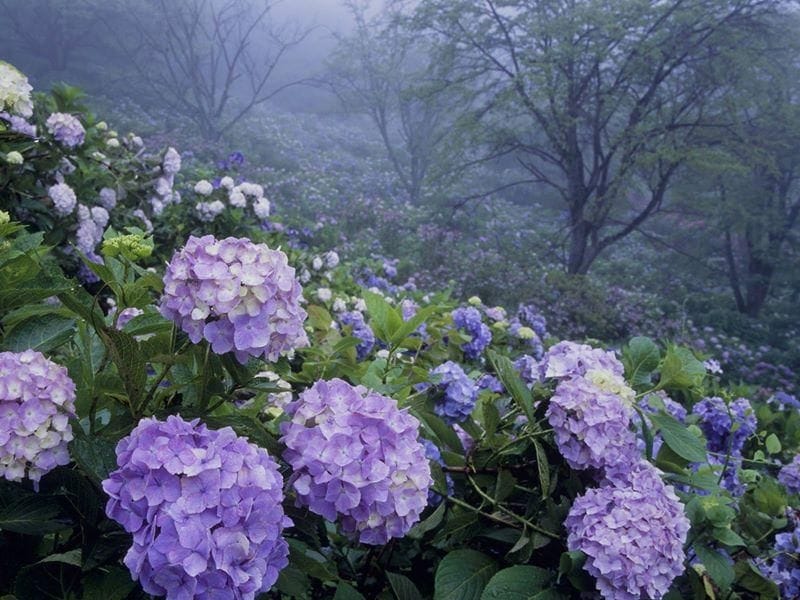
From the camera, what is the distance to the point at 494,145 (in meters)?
7.84

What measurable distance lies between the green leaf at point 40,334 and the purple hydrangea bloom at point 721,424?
1243 mm

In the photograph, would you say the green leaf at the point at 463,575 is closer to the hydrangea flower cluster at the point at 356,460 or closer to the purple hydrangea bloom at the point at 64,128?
the hydrangea flower cluster at the point at 356,460

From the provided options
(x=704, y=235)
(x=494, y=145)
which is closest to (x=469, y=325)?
(x=494, y=145)

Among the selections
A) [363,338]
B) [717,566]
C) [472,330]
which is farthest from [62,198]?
[717,566]

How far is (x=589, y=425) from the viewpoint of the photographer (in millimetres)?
725

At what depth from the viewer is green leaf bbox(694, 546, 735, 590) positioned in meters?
0.76

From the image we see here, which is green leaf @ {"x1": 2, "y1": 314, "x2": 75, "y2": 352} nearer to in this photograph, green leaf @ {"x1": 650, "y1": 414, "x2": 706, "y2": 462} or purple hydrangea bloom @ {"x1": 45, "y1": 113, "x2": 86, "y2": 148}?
green leaf @ {"x1": 650, "y1": 414, "x2": 706, "y2": 462}

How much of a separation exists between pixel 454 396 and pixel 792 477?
0.85m

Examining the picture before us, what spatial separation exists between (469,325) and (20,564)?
3.72 feet

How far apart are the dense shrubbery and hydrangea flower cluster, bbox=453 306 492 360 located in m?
0.43

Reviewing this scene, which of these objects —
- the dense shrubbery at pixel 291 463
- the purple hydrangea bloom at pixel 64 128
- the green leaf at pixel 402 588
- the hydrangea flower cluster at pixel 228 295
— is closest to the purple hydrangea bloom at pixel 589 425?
the dense shrubbery at pixel 291 463

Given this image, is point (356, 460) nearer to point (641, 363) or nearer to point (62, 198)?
point (641, 363)

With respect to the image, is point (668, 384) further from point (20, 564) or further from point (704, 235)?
point (704, 235)

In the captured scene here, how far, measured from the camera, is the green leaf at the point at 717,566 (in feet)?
2.49
